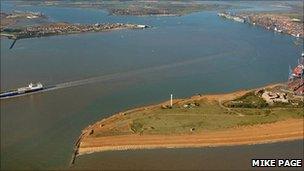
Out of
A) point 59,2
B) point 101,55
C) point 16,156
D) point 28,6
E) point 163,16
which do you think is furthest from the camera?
point 59,2

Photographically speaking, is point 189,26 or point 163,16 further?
point 163,16

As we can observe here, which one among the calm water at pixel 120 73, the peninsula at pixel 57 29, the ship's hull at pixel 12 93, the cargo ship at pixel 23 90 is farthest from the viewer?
the peninsula at pixel 57 29

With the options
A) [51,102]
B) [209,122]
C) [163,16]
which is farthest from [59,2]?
[209,122]

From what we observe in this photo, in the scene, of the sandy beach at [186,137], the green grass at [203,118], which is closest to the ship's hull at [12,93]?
the sandy beach at [186,137]

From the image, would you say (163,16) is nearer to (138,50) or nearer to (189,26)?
(189,26)

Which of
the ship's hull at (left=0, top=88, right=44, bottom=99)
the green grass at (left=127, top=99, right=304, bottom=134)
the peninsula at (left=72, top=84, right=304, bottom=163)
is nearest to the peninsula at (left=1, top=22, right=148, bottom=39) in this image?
the ship's hull at (left=0, top=88, right=44, bottom=99)

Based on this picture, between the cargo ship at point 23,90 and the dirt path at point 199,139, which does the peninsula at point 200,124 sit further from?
the cargo ship at point 23,90
